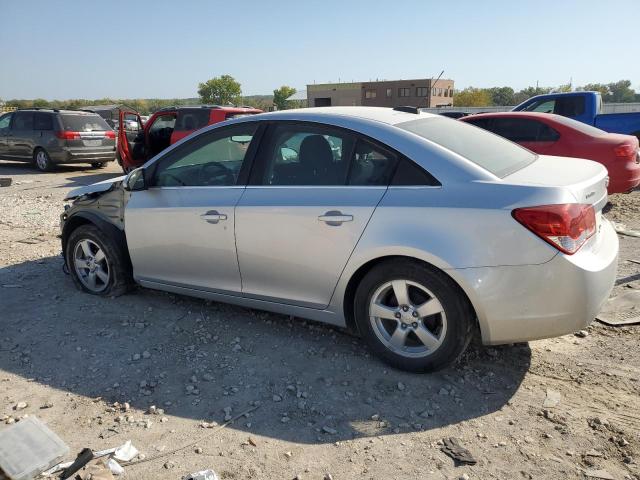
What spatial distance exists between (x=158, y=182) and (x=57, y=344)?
1.49 meters

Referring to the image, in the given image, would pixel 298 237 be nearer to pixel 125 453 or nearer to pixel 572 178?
pixel 125 453

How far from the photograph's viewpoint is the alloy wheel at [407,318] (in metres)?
3.24

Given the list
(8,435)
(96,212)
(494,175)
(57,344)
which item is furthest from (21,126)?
(494,175)

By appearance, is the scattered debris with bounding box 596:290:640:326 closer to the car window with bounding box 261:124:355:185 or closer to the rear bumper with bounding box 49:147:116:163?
the car window with bounding box 261:124:355:185

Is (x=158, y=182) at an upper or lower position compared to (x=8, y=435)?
upper

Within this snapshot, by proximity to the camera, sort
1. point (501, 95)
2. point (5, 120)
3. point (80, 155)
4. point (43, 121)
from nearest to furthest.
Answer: point (80, 155), point (43, 121), point (5, 120), point (501, 95)

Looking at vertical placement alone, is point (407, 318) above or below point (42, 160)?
above

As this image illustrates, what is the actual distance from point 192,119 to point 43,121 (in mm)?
5797

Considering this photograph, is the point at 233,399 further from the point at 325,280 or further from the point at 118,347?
the point at 118,347

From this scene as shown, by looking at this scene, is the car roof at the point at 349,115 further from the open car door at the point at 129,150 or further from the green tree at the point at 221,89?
the green tree at the point at 221,89

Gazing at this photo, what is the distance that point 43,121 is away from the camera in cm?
1437

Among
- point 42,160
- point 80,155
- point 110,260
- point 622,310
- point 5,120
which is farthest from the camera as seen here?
point 5,120

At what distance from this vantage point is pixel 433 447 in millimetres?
2736

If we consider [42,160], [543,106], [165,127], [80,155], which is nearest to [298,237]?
[165,127]
